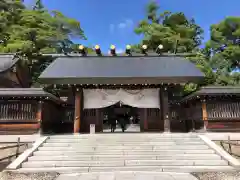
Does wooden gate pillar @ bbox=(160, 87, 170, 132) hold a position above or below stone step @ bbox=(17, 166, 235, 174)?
above


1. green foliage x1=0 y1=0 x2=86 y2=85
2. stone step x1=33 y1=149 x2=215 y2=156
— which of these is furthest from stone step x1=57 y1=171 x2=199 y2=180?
green foliage x1=0 y1=0 x2=86 y2=85

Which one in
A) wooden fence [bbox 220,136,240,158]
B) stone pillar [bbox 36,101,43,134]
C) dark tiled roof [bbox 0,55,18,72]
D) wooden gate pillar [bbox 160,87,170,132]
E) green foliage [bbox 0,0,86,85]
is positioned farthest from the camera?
green foliage [bbox 0,0,86,85]

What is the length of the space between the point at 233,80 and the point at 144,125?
14572mm

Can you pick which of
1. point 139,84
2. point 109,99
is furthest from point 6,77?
point 139,84

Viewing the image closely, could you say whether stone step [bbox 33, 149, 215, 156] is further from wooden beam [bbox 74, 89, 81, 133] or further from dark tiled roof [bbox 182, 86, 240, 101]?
dark tiled roof [bbox 182, 86, 240, 101]

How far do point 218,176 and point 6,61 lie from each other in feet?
63.5

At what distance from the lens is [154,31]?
24.3 m

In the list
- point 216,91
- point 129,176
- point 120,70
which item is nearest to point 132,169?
point 129,176

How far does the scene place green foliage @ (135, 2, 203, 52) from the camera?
939 inches

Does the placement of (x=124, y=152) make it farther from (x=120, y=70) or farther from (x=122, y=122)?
(x=122, y=122)

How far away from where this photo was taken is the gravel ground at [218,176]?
258 inches

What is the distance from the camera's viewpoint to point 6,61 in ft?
63.1

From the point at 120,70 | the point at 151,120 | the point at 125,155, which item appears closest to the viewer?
the point at 125,155

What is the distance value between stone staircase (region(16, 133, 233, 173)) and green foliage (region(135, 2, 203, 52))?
1539cm
